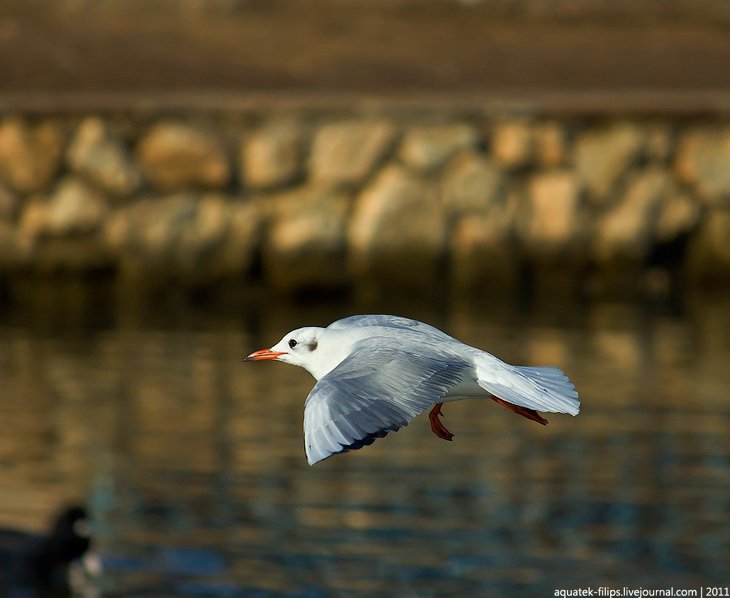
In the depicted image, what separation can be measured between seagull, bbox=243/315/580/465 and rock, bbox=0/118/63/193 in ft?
41.3

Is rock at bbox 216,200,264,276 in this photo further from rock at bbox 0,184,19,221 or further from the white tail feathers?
the white tail feathers

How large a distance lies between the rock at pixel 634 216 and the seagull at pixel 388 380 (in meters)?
12.6

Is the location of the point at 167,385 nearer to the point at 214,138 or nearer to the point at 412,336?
the point at 214,138

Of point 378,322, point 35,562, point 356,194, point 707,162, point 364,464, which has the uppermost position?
point 707,162

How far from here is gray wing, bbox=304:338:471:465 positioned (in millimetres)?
2379

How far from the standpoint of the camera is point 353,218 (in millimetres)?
15320

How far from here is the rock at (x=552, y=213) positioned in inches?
604

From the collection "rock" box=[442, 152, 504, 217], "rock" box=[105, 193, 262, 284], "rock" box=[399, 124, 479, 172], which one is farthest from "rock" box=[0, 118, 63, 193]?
"rock" box=[442, 152, 504, 217]

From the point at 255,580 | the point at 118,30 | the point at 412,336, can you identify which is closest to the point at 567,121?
the point at 118,30

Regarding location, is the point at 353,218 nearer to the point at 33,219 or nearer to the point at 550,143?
the point at 550,143

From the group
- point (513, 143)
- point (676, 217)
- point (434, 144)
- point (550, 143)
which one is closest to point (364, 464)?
point (434, 144)

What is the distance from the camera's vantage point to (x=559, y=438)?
14266 millimetres

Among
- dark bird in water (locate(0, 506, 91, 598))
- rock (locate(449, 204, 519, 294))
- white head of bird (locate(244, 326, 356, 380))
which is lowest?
dark bird in water (locate(0, 506, 91, 598))

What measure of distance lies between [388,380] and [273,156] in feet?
42.3
